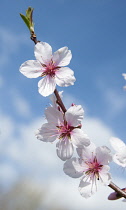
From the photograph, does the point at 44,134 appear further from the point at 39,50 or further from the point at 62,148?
the point at 39,50

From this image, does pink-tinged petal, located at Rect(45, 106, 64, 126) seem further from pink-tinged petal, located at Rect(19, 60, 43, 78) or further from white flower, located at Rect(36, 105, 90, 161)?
pink-tinged petal, located at Rect(19, 60, 43, 78)

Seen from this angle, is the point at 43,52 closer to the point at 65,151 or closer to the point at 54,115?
the point at 54,115

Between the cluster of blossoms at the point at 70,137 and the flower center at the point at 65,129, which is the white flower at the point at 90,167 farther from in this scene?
the flower center at the point at 65,129

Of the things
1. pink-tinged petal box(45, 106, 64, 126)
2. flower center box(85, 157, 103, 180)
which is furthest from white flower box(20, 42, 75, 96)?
flower center box(85, 157, 103, 180)

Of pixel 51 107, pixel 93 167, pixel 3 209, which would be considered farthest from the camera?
pixel 3 209

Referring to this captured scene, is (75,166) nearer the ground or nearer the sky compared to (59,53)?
nearer the ground

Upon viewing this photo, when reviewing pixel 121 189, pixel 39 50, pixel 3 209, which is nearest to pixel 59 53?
pixel 39 50

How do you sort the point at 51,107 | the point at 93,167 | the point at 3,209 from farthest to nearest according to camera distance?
the point at 3,209 < the point at 93,167 < the point at 51,107

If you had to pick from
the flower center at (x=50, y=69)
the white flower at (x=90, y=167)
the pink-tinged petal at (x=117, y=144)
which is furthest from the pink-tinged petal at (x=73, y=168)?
the flower center at (x=50, y=69)
